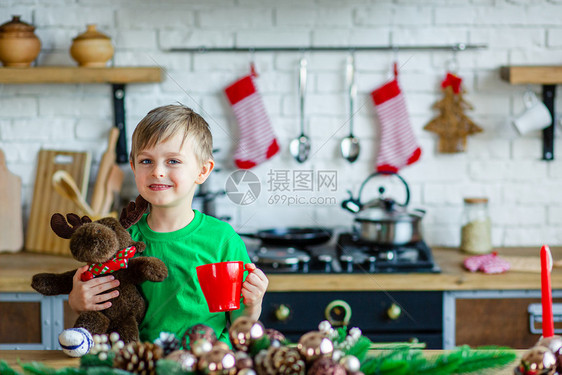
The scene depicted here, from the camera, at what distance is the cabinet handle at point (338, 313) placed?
2.03 metres

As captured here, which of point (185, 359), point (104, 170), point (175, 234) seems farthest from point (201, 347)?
point (104, 170)

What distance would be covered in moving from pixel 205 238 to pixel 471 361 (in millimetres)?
581

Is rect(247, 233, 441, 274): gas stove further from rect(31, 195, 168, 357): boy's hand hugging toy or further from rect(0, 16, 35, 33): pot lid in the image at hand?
rect(0, 16, 35, 33): pot lid

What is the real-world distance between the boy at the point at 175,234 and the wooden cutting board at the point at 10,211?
1292mm

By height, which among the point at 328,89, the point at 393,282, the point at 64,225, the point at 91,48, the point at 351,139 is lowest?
the point at 393,282

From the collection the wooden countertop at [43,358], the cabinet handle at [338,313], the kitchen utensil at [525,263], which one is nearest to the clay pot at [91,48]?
the cabinet handle at [338,313]

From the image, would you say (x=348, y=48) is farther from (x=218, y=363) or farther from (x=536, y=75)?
(x=218, y=363)

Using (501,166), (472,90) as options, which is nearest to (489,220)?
(501,166)

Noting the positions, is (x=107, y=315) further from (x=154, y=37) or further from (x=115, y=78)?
(x=154, y=37)

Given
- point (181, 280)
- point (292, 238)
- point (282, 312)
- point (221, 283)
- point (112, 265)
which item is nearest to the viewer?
point (221, 283)

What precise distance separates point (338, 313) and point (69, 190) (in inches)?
38.6

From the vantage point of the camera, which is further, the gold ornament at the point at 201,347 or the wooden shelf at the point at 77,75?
the wooden shelf at the point at 77,75

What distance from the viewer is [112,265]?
1.12m

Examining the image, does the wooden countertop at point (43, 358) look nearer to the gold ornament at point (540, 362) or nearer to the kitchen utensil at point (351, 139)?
the gold ornament at point (540, 362)
